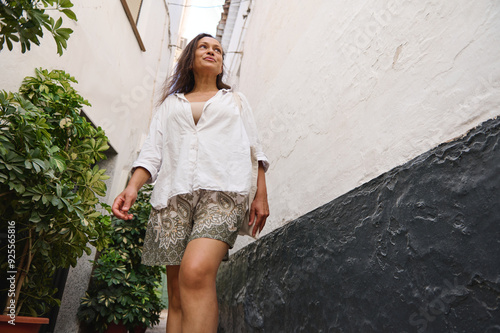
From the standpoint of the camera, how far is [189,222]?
177cm

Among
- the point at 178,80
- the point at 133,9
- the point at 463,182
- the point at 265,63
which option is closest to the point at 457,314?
the point at 463,182

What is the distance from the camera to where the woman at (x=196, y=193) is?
1.54 m

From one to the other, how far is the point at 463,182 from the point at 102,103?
11.9 feet

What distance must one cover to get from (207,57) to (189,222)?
2.94 ft

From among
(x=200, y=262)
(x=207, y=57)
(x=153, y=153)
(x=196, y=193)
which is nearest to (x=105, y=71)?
(x=207, y=57)

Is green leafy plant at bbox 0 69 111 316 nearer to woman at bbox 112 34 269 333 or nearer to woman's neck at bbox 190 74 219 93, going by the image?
woman at bbox 112 34 269 333

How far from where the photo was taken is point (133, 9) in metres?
4.79

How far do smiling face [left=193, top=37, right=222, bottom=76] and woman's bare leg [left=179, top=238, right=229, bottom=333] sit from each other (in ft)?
3.21

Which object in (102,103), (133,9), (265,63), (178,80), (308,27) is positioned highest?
(133,9)

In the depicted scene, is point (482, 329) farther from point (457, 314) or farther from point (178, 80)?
point (178, 80)

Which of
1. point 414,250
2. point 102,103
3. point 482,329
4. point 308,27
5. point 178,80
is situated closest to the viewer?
point 482,329

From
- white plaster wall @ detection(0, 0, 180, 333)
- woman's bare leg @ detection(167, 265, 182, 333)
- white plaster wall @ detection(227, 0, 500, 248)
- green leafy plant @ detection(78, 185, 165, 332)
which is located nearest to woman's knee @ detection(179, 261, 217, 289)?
woman's bare leg @ detection(167, 265, 182, 333)

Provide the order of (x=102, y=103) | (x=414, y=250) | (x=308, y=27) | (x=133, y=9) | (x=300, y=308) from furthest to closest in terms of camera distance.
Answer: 1. (x=133, y=9)
2. (x=102, y=103)
3. (x=308, y=27)
4. (x=300, y=308)
5. (x=414, y=250)

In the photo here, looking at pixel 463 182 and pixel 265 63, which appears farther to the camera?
pixel 265 63
